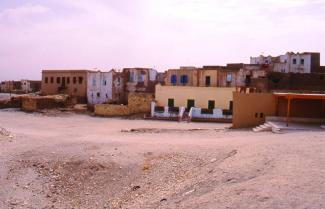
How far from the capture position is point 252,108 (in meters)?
29.7

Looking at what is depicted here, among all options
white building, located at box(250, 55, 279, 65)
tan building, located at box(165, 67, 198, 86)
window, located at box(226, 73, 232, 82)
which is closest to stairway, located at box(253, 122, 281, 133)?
window, located at box(226, 73, 232, 82)

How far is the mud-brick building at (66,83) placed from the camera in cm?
5916

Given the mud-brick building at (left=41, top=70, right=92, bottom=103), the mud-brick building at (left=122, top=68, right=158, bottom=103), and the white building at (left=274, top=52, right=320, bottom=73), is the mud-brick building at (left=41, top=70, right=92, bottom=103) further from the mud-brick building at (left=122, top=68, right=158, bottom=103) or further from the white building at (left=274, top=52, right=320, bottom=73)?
the white building at (left=274, top=52, right=320, bottom=73)

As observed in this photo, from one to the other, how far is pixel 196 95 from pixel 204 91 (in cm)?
90

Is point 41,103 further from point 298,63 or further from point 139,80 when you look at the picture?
point 298,63

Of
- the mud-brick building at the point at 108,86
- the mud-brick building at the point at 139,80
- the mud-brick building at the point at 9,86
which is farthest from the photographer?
the mud-brick building at the point at 9,86

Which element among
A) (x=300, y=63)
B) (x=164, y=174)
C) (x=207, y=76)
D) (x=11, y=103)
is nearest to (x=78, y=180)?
(x=164, y=174)

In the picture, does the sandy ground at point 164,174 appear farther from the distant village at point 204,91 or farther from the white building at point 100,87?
the white building at point 100,87

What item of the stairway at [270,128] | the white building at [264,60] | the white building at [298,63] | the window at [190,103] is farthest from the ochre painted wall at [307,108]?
the white building at [264,60]

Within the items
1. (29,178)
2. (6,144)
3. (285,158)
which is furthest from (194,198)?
(6,144)

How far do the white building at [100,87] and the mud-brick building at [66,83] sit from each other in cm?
90

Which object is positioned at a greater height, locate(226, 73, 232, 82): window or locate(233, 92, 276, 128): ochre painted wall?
locate(226, 73, 232, 82): window

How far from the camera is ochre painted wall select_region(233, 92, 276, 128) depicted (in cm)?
2947

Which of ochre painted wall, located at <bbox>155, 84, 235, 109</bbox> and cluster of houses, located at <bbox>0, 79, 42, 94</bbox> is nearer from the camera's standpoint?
ochre painted wall, located at <bbox>155, 84, 235, 109</bbox>
